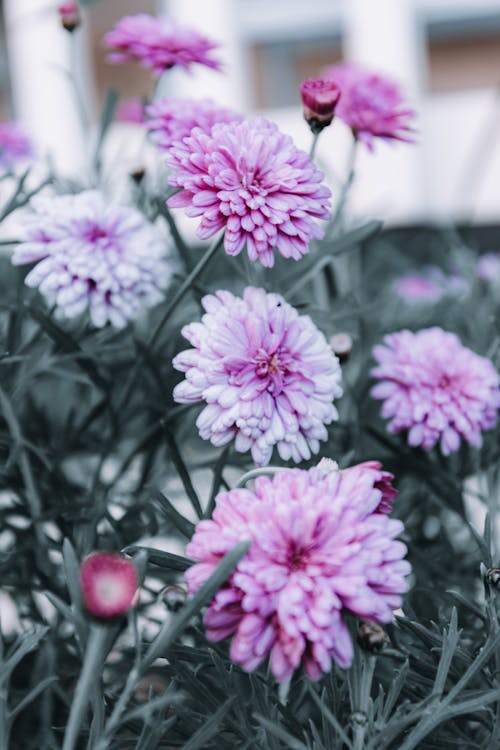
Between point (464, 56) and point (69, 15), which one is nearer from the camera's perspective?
point (69, 15)

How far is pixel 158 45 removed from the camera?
21.9 inches

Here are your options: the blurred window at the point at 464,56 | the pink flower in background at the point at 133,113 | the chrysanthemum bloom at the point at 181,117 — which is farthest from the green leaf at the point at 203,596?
the blurred window at the point at 464,56

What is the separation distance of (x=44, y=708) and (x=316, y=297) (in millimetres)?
303

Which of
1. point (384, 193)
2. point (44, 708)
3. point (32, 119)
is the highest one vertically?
point (44, 708)

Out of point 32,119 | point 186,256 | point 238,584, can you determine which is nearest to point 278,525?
point 238,584

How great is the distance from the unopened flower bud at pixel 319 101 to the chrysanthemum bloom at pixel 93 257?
11cm

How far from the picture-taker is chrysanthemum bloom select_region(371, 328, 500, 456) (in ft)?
1.57

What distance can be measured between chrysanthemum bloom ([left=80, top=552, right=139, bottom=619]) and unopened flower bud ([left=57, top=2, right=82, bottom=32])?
1.43ft

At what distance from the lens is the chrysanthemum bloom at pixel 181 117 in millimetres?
461

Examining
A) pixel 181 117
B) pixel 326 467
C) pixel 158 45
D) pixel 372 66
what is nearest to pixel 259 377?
pixel 326 467

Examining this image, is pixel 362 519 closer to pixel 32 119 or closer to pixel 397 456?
pixel 397 456

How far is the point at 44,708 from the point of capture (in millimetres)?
475

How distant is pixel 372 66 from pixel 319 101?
Result: 2.45 m

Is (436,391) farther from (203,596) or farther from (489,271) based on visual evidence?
(489,271)
